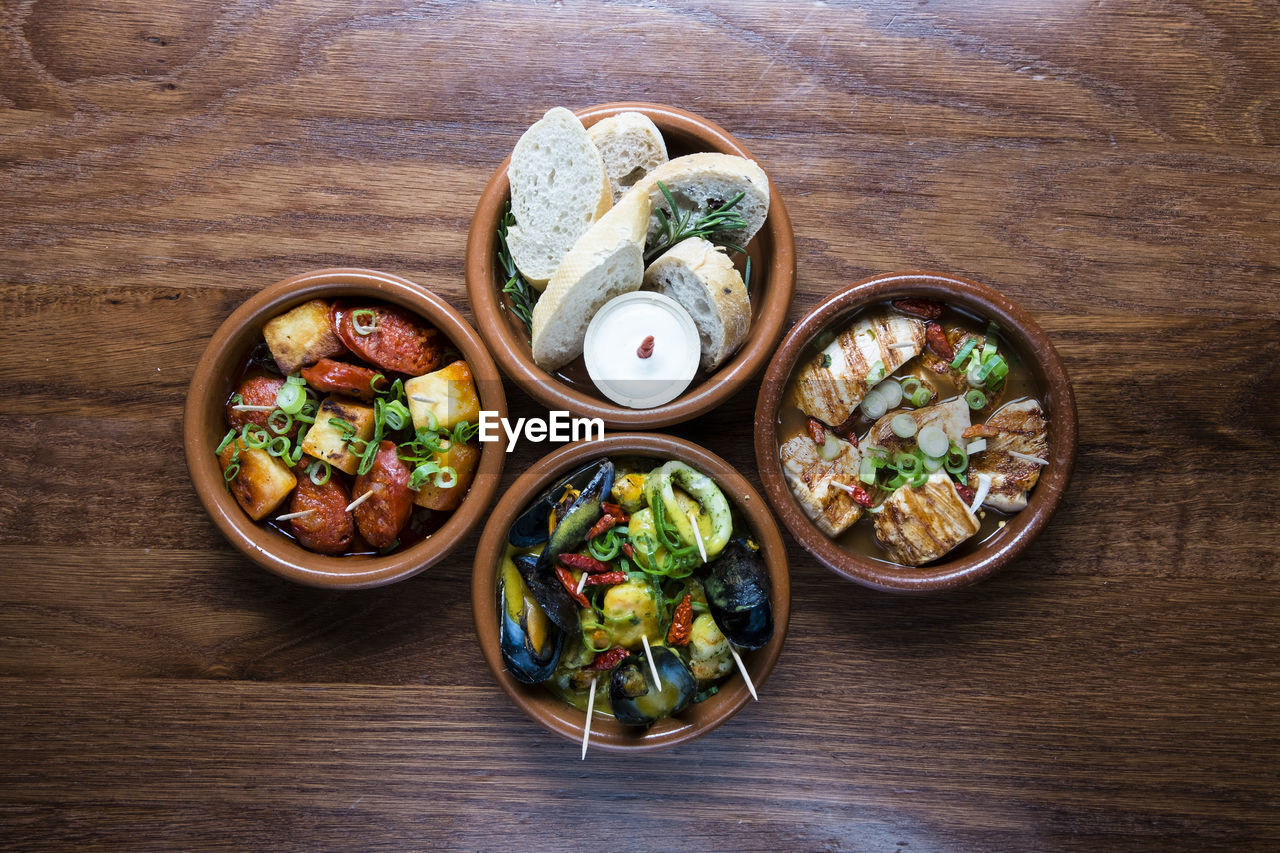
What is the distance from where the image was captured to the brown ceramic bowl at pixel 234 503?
1.69 meters

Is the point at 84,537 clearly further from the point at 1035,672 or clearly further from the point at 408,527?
the point at 1035,672

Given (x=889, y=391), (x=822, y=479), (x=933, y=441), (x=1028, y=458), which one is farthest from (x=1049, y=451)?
(x=822, y=479)

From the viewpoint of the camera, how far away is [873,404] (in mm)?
1812

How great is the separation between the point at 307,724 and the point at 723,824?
106 cm

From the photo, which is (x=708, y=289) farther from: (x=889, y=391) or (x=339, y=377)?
(x=339, y=377)

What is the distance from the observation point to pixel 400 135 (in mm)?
1958

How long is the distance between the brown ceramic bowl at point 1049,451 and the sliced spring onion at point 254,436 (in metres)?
1.07

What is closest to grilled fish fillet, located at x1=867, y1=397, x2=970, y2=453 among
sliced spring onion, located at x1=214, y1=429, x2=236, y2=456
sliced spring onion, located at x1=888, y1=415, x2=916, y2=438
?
sliced spring onion, located at x1=888, y1=415, x2=916, y2=438

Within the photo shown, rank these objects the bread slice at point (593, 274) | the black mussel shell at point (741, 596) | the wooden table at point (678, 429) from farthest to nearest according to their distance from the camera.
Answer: the wooden table at point (678, 429)
the black mussel shell at point (741, 596)
the bread slice at point (593, 274)

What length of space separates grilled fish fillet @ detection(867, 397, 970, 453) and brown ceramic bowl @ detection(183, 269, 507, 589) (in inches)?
33.1

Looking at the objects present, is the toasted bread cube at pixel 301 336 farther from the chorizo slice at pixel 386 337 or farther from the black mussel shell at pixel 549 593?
the black mussel shell at pixel 549 593

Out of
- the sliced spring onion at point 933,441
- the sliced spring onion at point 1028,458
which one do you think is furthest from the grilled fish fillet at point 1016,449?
the sliced spring onion at point 933,441

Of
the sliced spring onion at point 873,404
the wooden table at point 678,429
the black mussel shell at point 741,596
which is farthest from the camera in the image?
the wooden table at point 678,429

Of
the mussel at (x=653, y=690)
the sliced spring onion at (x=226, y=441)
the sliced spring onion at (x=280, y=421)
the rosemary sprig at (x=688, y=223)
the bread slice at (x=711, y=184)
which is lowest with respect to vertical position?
the mussel at (x=653, y=690)
